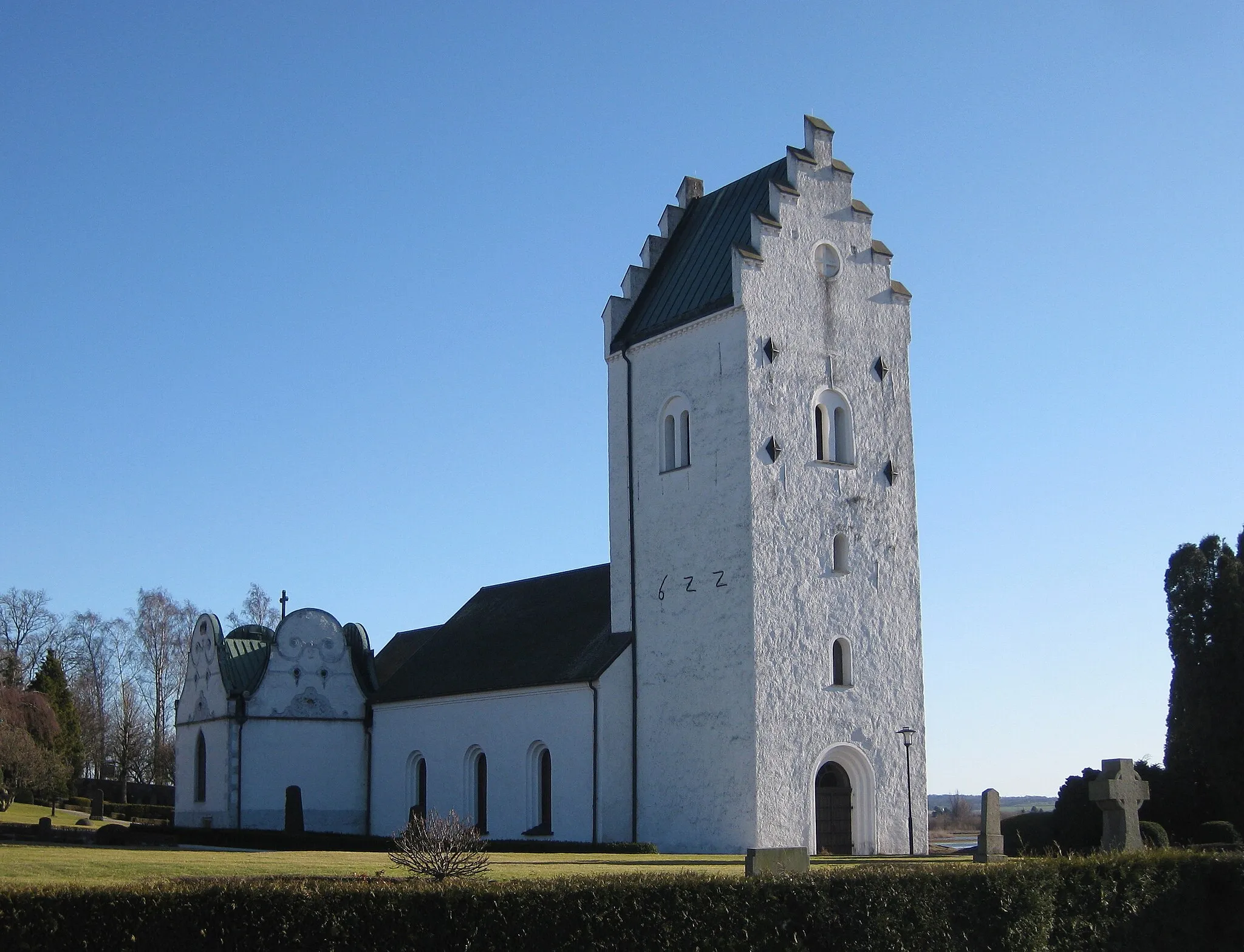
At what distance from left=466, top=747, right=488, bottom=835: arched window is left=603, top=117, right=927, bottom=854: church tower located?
6038 mm

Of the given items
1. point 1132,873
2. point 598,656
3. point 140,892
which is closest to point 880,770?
point 598,656

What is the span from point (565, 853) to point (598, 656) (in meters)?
5.57

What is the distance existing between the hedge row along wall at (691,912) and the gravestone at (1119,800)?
4547 mm

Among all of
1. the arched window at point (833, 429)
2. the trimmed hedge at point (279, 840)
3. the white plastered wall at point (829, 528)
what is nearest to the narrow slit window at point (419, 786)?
the trimmed hedge at point (279, 840)

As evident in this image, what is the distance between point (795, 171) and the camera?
33.8 meters

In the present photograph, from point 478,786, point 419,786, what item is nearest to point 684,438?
point 478,786

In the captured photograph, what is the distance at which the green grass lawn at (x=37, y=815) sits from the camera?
2114 inches

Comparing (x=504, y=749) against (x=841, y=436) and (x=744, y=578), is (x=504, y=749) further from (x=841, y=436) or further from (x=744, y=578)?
(x=841, y=436)

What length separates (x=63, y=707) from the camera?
73.8 meters

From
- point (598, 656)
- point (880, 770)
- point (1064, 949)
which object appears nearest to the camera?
point (1064, 949)

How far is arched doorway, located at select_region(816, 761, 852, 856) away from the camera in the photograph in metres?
31.6

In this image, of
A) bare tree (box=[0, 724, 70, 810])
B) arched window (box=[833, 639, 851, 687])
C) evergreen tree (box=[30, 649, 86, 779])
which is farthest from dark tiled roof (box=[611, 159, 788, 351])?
evergreen tree (box=[30, 649, 86, 779])

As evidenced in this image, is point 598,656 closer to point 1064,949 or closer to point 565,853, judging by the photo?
point 565,853

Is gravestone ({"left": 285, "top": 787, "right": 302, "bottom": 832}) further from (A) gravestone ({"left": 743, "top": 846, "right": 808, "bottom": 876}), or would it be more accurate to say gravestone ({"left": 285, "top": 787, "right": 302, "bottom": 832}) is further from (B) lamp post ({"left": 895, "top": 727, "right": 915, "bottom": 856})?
(A) gravestone ({"left": 743, "top": 846, "right": 808, "bottom": 876})
